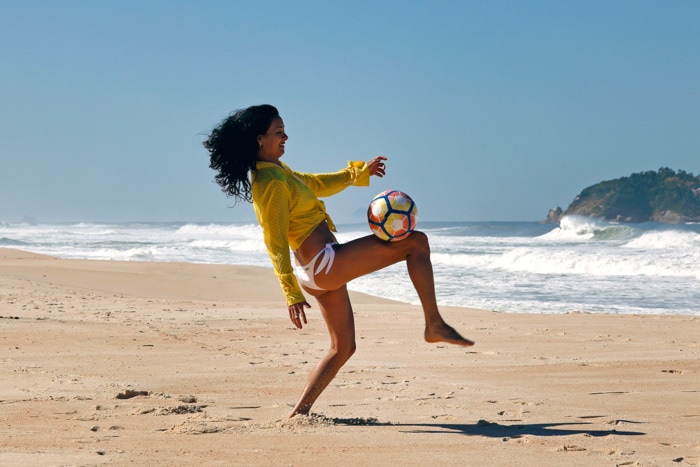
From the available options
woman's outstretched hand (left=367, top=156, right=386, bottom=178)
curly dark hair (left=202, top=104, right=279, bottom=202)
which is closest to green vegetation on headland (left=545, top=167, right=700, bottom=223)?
woman's outstretched hand (left=367, top=156, right=386, bottom=178)

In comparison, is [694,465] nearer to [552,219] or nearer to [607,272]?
[607,272]

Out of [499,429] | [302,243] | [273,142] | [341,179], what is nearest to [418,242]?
[302,243]

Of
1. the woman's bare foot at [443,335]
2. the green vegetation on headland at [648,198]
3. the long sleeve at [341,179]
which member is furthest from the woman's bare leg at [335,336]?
the green vegetation on headland at [648,198]

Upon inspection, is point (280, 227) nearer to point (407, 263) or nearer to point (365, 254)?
point (365, 254)

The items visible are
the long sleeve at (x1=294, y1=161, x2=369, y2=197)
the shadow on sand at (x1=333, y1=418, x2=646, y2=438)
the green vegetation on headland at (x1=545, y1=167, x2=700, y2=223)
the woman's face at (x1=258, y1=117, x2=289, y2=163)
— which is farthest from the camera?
the green vegetation on headland at (x1=545, y1=167, x2=700, y2=223)

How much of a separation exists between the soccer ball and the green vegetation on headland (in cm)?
9173

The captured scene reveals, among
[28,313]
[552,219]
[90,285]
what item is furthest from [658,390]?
[552,219]

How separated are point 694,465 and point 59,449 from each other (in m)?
3.12

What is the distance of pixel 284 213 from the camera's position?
4750mm

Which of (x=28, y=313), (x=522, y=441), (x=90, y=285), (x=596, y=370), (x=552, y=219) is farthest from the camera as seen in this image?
(x=552, y=219)

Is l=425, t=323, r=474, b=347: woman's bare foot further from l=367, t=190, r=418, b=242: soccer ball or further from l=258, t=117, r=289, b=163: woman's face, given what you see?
l=258, t=117, r=289, b=163: woman's face

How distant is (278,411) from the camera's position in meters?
5.23

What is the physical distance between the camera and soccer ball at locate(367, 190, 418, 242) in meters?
4.68

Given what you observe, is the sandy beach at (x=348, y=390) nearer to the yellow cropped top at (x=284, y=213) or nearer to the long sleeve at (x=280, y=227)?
the long sleeve at (x=280, y=227)
